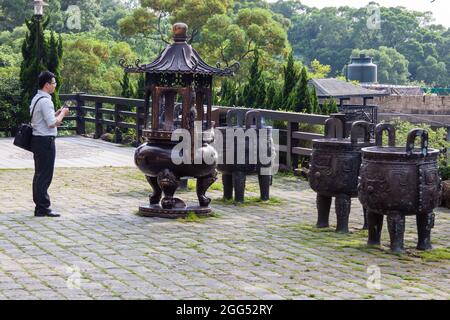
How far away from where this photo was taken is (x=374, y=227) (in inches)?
374

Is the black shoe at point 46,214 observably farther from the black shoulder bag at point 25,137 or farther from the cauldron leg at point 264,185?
the cauldron leg at point 264,185

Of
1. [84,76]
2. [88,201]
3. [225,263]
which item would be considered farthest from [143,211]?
[84,76]

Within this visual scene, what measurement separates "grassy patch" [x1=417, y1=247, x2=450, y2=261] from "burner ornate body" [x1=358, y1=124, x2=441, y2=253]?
18cm

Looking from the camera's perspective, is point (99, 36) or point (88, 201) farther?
point (99, 36)

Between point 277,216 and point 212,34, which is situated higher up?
point 212,34

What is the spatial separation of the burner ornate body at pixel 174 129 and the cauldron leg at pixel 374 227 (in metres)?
2.67

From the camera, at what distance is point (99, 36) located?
2422 inches

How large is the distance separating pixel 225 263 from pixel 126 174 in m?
7.81

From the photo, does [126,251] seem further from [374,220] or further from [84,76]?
[84,76]

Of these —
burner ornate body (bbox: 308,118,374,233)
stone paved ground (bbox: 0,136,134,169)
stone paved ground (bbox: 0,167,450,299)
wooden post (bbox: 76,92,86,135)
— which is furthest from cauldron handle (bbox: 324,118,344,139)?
wooden post (bbox: 76,92,86,135)

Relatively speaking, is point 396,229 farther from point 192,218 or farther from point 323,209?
point 192,218

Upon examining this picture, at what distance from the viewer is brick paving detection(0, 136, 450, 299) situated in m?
7.39

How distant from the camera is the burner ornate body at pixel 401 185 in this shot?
897cm

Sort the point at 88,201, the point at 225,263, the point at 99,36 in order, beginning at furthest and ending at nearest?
the point at 99,36 < the point at 88,201 < the point at 225,263
